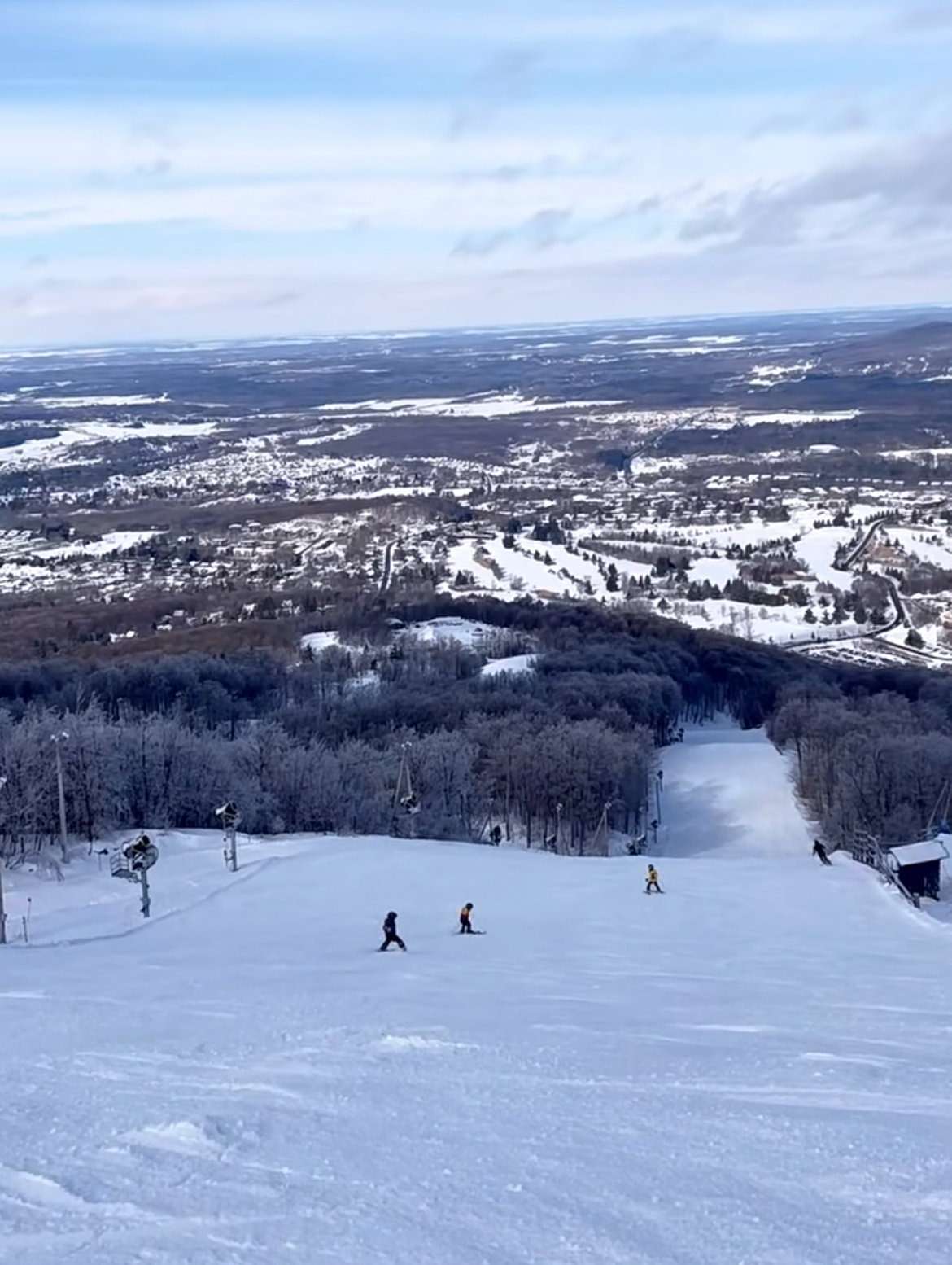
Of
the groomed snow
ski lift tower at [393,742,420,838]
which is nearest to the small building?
the groomed snow

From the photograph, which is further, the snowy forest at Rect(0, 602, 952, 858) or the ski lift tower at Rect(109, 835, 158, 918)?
the snowy forest at Rect(0, 602, 952, 858)

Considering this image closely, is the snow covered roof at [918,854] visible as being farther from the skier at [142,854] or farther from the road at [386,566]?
the road at [386,566]

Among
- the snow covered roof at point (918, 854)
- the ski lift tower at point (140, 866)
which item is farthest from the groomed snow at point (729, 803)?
the ski lift tower at point (140, 866)

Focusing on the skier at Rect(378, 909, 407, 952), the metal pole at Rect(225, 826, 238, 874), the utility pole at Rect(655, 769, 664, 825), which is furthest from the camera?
the utility pole at Rect(655, 769, 664, 825)

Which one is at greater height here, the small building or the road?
the small building

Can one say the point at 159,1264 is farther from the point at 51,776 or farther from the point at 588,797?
the point at 588,797

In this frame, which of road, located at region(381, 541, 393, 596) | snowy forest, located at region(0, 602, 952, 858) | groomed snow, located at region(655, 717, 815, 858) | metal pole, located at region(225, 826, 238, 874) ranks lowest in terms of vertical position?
groomed snow, located at region(655, 717, 815, 858)

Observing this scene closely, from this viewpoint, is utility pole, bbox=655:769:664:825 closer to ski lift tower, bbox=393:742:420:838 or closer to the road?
ski lift tower, bbox=393:742:420:838
